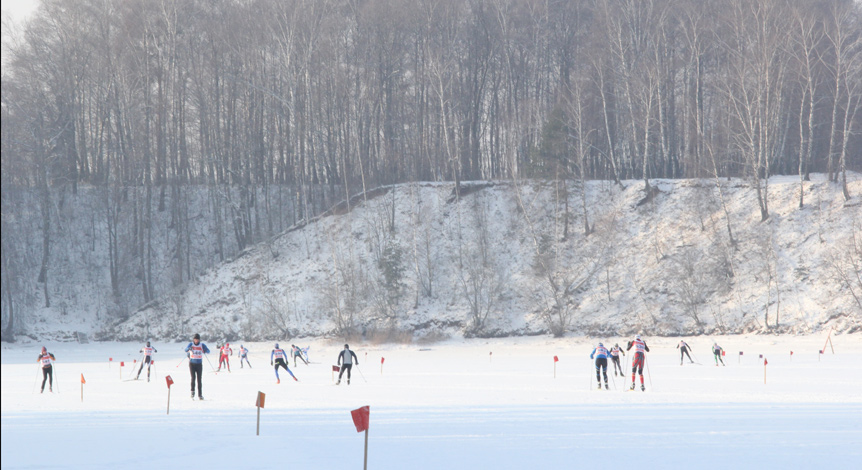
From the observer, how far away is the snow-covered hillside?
1511 inches

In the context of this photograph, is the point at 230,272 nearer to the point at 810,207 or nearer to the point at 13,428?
the point at 13,428

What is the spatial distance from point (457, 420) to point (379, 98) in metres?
42.4

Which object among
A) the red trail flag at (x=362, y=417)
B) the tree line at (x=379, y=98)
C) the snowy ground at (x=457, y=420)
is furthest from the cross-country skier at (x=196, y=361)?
the tree line at (x=379, y=98)

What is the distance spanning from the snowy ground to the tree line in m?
25.4

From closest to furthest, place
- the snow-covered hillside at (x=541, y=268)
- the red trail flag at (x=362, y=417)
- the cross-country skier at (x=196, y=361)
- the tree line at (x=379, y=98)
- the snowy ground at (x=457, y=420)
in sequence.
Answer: the red trail flag at (x=362, y=417) → the snowy ground at (x=457, y=420) → the cross-country skier at (x=196, y=361) → the snow-covered hillside at (x=541, y=268) → the tree line at (x=379, y=98)

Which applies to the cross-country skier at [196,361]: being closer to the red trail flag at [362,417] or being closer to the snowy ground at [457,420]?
the snowy ground at [457,420]

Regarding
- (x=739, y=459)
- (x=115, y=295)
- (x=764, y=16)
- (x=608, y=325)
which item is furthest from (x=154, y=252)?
(x=739, y=459)

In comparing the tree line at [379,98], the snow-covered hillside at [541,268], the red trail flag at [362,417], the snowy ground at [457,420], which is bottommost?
the snowy ground at [457,420]

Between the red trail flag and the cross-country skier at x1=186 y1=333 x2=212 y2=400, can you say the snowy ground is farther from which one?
the red trail flag

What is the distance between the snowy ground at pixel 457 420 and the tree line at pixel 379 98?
83.2 ft

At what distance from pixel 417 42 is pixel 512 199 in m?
15.0

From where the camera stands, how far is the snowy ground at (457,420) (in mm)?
10445

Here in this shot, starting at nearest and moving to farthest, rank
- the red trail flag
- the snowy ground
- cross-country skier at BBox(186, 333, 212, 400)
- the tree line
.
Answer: the red trail flag < the snowy ground < cross-country skier at BBox(186, 333, 212, 400) < the tree line

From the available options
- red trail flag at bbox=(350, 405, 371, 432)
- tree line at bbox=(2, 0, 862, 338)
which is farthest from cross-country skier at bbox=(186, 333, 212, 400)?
tree line at bbox=(2, 0, 862, 338)
